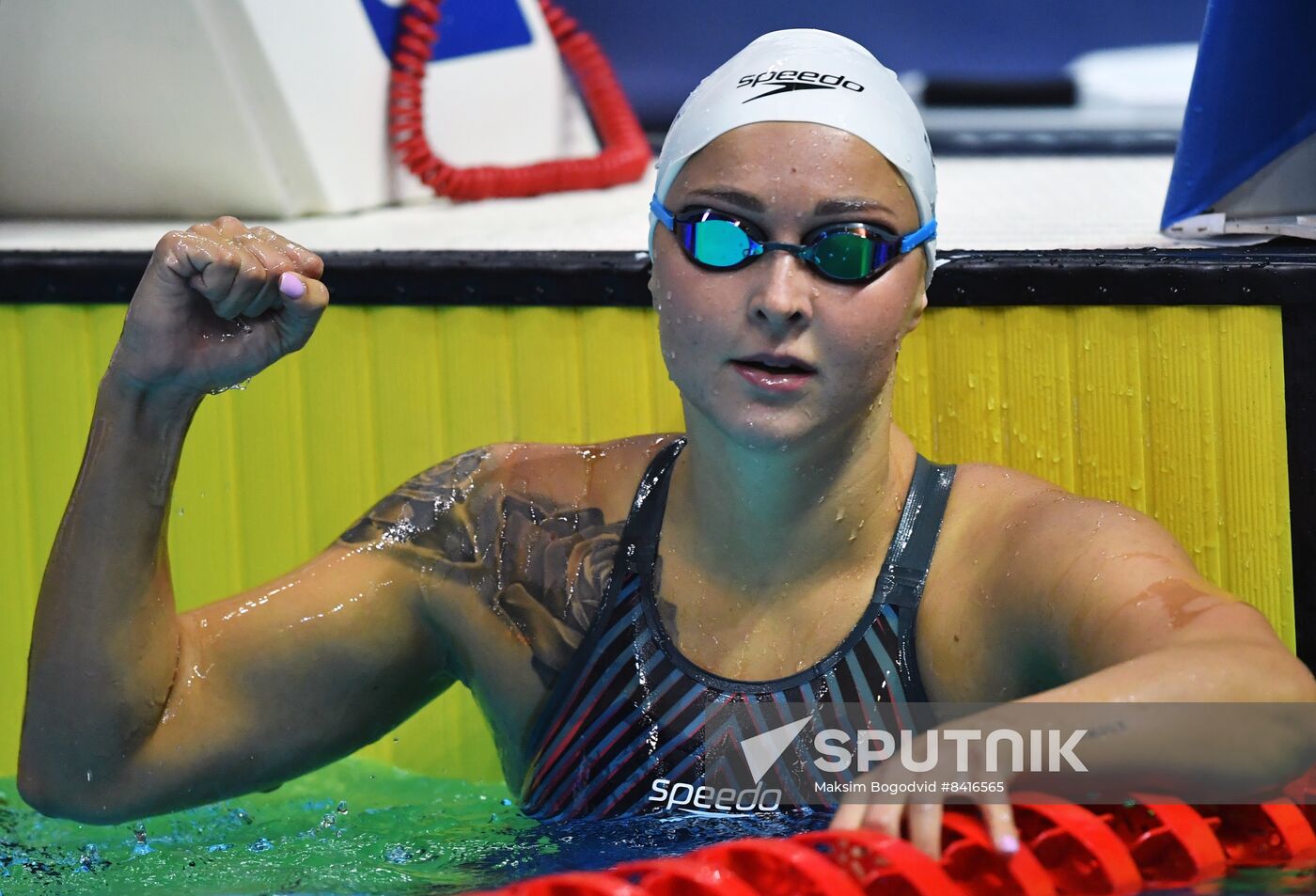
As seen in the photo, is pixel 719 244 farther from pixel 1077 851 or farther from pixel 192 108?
pixel 192 108

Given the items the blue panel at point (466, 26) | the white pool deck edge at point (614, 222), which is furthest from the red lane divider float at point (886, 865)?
the blue panel at point (466, 26)

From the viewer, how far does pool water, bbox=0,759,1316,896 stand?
164cm

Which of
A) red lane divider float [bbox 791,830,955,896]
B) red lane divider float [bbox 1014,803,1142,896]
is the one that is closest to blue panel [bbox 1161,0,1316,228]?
red lane divider float [bbox 1014,803,1142,896]

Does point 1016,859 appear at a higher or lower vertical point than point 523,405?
lower

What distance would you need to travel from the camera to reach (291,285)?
5.08 feet

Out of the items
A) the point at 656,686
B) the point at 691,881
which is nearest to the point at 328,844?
the point at 656,686

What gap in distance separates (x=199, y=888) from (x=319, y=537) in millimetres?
825

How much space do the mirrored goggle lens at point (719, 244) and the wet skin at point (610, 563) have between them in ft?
0.07

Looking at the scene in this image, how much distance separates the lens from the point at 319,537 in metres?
2.48

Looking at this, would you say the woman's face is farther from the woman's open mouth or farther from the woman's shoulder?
the woman's shoulder

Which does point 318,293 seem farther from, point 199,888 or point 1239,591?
point 1239,591

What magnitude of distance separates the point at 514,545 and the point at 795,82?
60cm

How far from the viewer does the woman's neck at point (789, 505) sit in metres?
1.66

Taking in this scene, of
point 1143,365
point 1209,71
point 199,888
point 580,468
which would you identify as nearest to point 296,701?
point 199,888
